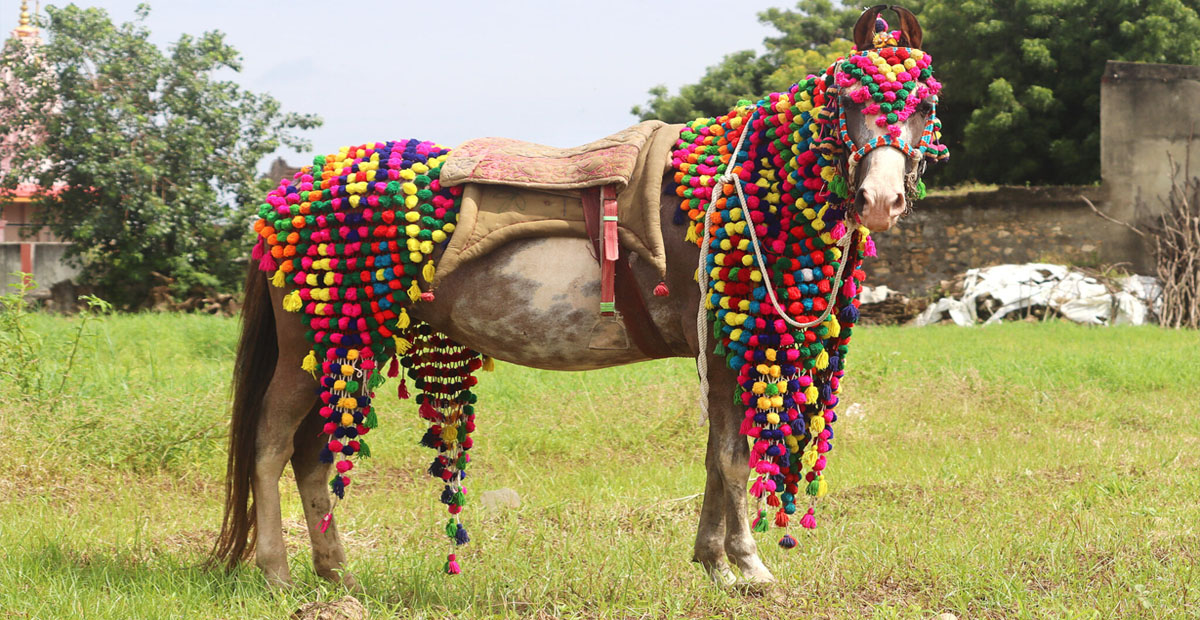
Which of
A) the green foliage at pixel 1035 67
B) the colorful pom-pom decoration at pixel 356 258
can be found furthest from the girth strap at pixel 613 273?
the green foliage at pixel 1035 67

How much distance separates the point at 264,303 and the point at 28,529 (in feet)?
4.92

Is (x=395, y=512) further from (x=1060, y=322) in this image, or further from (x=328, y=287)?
(x=1060, y=322)

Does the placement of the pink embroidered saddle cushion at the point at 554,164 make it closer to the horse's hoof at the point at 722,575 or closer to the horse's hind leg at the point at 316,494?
the horse's hind leg at the point at 316,494

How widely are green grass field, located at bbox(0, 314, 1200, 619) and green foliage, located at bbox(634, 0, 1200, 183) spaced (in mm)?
11219

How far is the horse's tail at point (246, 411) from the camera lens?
Answer: 4.15 m

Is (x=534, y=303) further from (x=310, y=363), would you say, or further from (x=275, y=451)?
(x=275, y=451)

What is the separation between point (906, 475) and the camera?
5.81 meters

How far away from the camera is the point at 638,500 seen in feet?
17.2

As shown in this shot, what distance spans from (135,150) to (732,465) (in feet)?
49.1

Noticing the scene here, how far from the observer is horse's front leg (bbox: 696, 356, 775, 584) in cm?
348

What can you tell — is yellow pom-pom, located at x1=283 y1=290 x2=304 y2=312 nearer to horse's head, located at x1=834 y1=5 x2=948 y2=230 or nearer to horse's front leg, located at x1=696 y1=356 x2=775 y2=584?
horse's front leg, located at x1=696 y1=356 x2=775 y2=584

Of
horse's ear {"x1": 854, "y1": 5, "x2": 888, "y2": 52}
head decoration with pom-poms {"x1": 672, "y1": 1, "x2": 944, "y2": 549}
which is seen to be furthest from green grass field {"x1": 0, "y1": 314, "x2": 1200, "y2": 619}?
horse's ear {"x1": 854, "y1": 5, "x2": 888, "y2": 52}

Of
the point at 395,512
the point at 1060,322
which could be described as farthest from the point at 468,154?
the point at 1060,322

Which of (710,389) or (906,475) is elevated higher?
(710,389)
